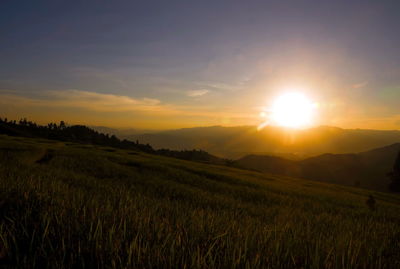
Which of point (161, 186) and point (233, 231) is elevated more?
point (233, 231)

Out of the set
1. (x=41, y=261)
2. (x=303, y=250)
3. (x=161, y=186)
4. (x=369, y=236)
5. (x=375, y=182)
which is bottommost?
(x=375, y=182)

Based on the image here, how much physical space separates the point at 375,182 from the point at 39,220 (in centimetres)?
16292

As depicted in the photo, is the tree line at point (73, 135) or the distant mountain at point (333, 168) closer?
the tree line at point (73, 135)

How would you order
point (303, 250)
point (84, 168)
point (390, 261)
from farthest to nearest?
point (84, 168), point (390, 261), point (303, 250)

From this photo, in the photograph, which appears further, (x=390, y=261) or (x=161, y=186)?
(x=161, y=186)

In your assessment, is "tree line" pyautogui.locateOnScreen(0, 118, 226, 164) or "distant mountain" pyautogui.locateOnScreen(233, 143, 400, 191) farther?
"distant mountain" pyautogui.locateOnScreen(233, 143, 400, 191)

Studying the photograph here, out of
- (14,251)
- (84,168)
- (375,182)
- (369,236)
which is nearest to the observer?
(14,251)

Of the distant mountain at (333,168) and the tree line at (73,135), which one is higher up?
the tree line at (73,135)

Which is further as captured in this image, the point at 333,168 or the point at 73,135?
the point at 333,168

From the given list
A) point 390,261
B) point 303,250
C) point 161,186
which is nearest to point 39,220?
point 303,250

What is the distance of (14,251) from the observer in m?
1.64

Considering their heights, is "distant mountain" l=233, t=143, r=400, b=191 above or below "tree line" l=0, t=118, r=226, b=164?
below

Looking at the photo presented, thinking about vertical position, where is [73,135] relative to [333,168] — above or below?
above

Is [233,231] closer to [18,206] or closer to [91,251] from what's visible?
[91,251]
